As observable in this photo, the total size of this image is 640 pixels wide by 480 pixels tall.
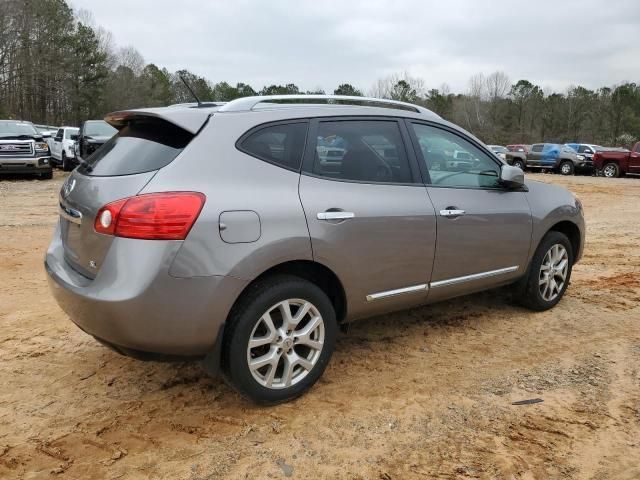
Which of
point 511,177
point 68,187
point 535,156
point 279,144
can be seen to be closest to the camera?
point 279,144

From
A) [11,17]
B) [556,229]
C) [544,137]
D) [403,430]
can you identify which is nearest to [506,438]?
[403,430]

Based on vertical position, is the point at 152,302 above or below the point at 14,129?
below

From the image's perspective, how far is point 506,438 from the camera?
2.78 metres

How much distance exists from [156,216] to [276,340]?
0.95 m

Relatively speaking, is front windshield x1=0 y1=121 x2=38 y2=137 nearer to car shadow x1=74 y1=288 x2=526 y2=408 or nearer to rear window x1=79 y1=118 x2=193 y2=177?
car shadow x1=74 y1=288 x2=526 y2=408

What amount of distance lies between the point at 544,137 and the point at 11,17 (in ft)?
181

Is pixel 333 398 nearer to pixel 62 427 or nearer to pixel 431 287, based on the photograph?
pixel 431 287

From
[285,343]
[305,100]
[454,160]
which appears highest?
[305,100]

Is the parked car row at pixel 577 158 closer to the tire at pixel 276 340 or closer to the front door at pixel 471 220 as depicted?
the front door at pixel 471 220

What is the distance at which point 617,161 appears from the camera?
2409 centimetres

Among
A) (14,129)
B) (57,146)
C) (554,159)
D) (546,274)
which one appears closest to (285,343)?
(546,274)

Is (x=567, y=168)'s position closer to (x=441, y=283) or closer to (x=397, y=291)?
(x=441, y=283)

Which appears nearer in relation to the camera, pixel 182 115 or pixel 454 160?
pixel 182 115

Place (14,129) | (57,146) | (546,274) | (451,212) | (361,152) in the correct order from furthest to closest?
(57,146) < (14,129) < (546,274) < (451,212) < (361,152)
